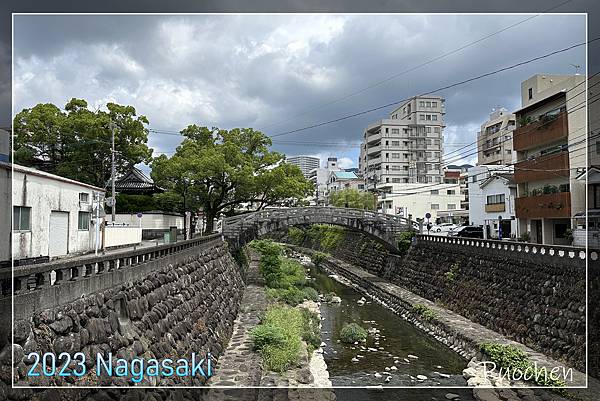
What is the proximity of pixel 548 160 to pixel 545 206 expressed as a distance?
A: 202 centimetres

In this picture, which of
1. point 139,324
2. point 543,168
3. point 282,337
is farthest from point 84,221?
point 543,168

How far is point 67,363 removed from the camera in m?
4.66

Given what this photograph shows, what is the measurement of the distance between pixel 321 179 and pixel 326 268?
11930 millimetres

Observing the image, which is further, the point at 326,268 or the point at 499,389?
the point at 326,268

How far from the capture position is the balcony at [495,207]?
2486cm

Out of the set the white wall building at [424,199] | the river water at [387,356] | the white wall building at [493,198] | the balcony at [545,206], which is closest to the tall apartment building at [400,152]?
the white wall building at [424,199]

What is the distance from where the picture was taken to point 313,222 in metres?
26.1

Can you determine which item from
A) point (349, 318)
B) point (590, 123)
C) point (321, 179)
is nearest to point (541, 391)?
point (590, 123)

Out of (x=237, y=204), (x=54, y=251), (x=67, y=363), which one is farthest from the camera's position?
(x=237, y=204)

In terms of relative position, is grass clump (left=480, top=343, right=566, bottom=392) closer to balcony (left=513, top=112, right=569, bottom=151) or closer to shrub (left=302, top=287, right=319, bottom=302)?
balcony (left=513, top=112, right=569, bottom=151)

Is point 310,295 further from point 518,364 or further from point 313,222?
point 518,364

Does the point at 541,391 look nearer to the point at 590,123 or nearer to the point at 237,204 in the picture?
the point at 590,123

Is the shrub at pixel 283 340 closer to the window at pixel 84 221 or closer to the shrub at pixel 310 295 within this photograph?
the shrub at pixel 310 295

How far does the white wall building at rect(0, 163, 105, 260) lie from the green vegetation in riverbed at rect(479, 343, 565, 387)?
470 inches
